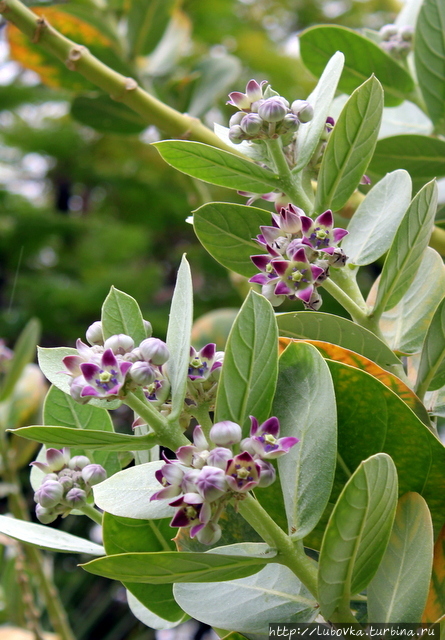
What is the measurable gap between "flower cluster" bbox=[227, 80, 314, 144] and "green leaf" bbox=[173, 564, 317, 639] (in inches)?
7.9

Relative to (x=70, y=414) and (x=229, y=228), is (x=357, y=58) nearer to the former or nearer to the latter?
(x=229, y=228)

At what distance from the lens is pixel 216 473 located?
24 centimetres

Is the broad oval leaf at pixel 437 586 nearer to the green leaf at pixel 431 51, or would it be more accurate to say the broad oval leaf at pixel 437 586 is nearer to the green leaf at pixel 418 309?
the green leaf at pixel 418 309

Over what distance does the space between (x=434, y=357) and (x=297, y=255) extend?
89 millimetres

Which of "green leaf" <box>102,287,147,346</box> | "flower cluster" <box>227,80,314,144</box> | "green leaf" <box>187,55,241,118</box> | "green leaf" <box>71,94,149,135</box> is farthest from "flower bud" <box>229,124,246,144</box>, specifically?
"green leaf" <box>187,55,241,118</box>

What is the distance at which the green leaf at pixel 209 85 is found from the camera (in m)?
0.91

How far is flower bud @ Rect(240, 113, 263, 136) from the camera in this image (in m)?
0.32

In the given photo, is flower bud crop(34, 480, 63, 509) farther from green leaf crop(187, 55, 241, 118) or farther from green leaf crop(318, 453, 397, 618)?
green leaf crop(187, 55, 241, 118)

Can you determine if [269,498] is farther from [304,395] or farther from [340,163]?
[340,163]

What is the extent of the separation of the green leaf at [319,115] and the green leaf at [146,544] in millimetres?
203

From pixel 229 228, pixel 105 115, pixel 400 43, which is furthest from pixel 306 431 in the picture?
pixel 105 115

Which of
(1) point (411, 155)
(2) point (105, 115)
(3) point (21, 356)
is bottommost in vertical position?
(3) point (21, 356)

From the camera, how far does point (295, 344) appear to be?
282 mm

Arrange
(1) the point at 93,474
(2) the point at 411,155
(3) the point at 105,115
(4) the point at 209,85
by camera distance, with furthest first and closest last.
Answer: (4) the point at 209,85 < (3) the point at 105,115 < (2) the point at 411,155 < (1) the point at 93,474
